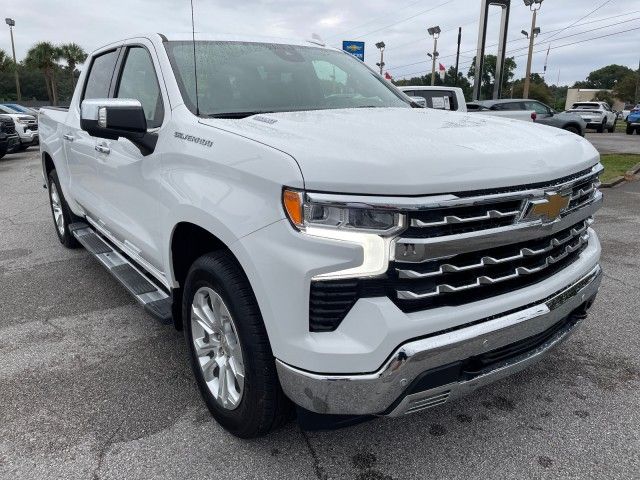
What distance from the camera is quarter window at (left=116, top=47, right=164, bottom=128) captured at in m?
2.97

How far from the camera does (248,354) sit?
2127 mm

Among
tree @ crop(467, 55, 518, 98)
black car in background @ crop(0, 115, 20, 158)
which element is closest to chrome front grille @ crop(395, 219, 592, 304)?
black car in background @ crop(0, 115, 20, 158)

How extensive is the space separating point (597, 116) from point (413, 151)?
3120 cm

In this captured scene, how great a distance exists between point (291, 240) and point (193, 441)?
4.02ft

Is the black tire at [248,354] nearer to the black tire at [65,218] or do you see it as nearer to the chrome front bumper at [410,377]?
the chrome front bumper at [410,377]

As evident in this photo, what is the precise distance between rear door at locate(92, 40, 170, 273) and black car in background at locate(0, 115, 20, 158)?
13.2m

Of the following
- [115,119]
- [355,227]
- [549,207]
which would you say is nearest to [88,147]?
[115,119]

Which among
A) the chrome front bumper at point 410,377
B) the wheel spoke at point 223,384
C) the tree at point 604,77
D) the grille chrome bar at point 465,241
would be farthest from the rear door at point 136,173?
the tree at point 604,77

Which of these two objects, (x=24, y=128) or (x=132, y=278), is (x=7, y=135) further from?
(x=132, y=278)

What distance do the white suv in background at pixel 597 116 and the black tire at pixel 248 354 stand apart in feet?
98.4

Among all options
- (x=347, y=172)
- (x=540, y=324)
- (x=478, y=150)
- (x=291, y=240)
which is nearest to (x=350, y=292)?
(x=291, y=240)

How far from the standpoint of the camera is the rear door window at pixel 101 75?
390 cm

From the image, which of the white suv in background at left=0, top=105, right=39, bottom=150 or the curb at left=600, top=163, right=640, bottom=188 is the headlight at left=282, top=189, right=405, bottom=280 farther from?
the white suv in background at left=0, top=105, right=39, bottom=150

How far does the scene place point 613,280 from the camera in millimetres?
4570
